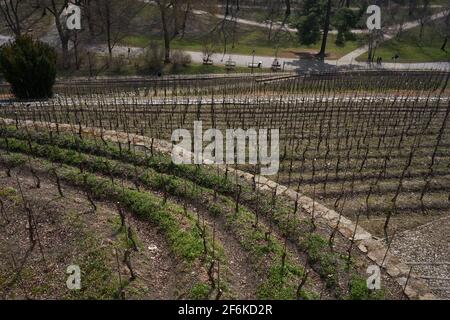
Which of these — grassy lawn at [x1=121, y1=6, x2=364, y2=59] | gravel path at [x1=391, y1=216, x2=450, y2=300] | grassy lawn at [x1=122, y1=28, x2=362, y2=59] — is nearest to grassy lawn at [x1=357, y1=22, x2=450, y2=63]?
grassy lawn at [x1=122, y1=28, x2=362, y2=59]

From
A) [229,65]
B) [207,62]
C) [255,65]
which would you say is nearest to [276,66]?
[255,65]

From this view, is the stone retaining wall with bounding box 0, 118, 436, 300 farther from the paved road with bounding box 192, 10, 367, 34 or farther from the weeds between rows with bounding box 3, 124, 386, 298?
the paved road with bounding box 192, 10, 367, 34

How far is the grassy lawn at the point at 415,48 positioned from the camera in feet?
151

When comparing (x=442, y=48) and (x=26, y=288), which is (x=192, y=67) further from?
(x=26, y=288)

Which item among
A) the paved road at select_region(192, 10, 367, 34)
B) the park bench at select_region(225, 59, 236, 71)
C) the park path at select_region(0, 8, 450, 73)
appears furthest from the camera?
the paved road at select_region(192, 10, 367, 34)

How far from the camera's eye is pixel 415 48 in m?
49.4

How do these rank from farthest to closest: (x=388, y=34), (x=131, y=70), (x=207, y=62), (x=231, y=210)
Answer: (x=388, y=34) → (x=207, y=62) → (x=131, y=70) → (x=231, y=210)

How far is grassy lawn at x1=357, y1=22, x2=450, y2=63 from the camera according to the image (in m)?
46.0

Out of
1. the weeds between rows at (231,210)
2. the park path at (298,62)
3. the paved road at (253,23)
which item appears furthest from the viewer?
the paved road at (253,23)

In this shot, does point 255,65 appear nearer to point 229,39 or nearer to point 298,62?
point 298,62

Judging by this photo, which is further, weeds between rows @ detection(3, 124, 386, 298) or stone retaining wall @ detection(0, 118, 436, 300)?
weeds between rows @ detection(3, 124, 386, 298)

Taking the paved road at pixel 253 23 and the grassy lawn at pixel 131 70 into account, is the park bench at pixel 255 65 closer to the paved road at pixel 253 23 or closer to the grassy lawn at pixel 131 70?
the grassy lawn at pixel 131 70

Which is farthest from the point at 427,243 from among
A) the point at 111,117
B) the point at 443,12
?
the point at 443,12

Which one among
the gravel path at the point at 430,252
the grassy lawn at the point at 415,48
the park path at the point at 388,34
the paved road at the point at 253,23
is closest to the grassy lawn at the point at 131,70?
the park path at the point at 388,34
